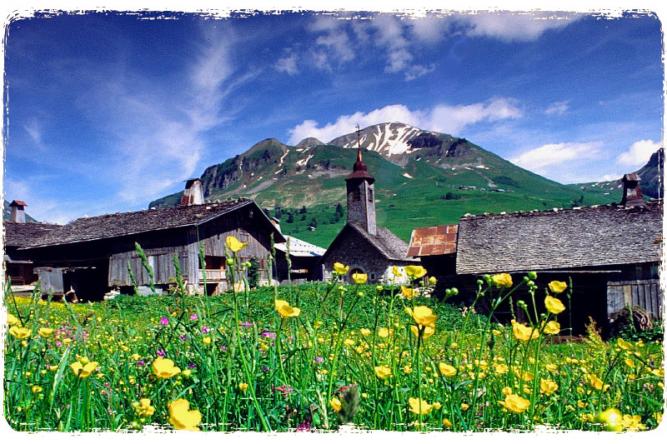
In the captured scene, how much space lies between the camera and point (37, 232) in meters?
25.3

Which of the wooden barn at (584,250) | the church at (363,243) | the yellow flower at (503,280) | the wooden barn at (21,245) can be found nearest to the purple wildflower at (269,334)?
the yellow flower at (503,280)

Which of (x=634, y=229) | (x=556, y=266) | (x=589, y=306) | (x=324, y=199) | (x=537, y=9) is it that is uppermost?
(x=324, y=199)

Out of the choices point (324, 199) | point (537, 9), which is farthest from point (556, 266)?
point (324, 199)

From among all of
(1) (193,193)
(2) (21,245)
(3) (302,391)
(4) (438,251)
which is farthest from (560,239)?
(2) (21,245)

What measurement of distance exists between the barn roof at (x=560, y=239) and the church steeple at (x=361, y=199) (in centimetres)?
A: 1241

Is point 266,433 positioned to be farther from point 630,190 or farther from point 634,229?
point 630,190

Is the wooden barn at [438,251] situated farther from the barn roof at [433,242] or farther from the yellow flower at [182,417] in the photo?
the yellow flower at [182,417]

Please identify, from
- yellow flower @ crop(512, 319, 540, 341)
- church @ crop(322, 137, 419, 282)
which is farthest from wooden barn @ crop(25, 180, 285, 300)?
yellow flower @ crop(512, 319, 540, 341)

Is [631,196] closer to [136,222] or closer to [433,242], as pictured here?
[433,242]

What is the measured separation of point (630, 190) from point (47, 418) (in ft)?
71.5

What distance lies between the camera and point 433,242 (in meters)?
24.2

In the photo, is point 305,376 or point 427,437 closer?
point 427,437

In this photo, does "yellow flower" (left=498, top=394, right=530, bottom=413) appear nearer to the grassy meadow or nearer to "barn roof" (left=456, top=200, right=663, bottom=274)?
the grassy meadow

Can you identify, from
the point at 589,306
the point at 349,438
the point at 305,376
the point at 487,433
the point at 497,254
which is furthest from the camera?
the point at 497,254
